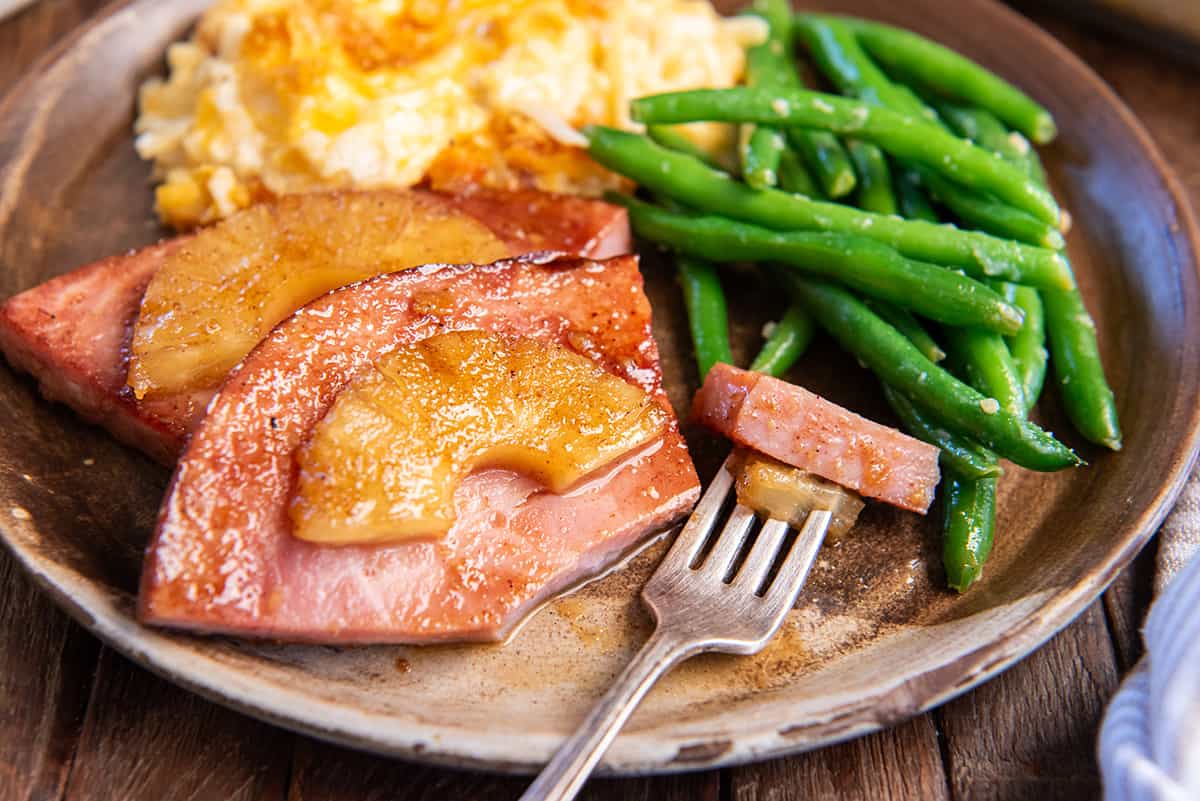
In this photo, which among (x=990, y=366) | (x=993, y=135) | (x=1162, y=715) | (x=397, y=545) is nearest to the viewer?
(x=1162, y=715)

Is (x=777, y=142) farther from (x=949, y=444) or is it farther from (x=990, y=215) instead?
(x=949, y=444)

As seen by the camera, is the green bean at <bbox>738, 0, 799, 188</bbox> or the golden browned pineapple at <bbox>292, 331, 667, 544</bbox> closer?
the golden browned pineapple at <bbox>292, 331, 667, 544</bbox>

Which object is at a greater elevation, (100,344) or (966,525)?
(100,344)

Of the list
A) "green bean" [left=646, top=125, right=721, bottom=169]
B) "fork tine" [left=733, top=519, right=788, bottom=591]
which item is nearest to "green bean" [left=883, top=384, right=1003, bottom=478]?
"fork tine" [left=733, top=519, right=788, bottom=591]

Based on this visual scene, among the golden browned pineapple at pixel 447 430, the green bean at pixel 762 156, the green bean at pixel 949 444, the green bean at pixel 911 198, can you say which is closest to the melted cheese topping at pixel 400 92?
the green bean at pixel 762 156

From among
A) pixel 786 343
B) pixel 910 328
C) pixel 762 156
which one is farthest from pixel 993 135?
pixel 786 343

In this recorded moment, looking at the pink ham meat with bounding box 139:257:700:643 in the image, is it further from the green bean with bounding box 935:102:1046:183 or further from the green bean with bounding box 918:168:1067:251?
the green bean with bounding box 935:102:1046:183

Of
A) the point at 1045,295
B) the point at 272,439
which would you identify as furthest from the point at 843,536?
the point at 272,439
